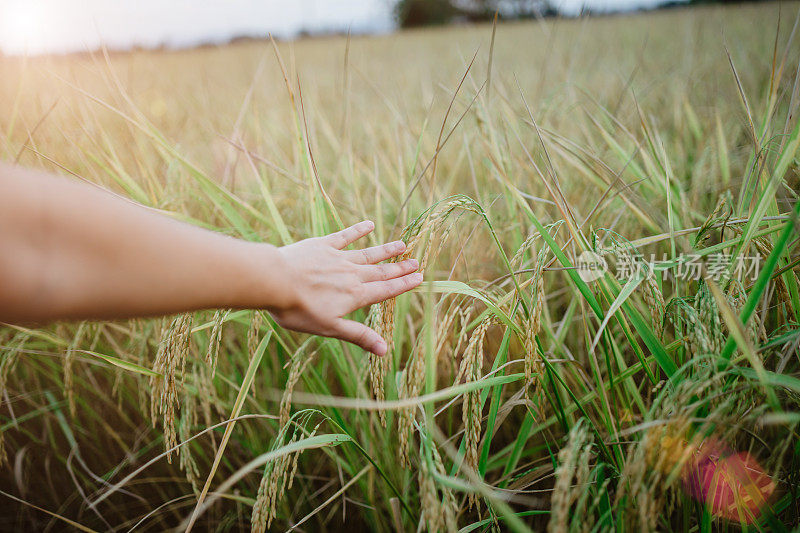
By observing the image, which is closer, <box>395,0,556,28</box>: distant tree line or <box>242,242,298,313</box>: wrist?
<box>242,242,298,313</box>: wrist

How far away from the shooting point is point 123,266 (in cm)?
54

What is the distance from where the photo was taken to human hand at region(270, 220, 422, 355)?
2.41 ft

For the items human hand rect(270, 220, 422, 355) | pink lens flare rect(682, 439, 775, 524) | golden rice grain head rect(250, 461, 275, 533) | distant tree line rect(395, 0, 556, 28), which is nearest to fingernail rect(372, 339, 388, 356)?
human hand rect(270, 220, 422, 355)

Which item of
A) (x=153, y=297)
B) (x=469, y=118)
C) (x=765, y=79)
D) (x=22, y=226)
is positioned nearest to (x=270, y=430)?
(x=153, y=297)

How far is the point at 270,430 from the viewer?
3.72 feet

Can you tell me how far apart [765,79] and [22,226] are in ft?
11.5

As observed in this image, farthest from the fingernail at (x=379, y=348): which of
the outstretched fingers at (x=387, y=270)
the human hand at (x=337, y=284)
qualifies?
the outstretched fingers at (x=387, y=270)

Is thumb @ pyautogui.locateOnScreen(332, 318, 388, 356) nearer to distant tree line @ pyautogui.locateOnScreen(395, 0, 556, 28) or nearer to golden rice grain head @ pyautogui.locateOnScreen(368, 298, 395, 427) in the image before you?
golden rice grain head @ pyautogui.locateOnScreen(368, 298, 395, 427)

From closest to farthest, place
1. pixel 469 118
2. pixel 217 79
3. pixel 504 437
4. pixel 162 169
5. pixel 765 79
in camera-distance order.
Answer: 1. pixel 504 437
2. pixel 162 169
3. pixel 469 118
4. pixel 765 79
5. pixel 217 79

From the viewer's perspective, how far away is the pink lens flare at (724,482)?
2.08 ft

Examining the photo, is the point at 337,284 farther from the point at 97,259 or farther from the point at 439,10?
the point at 439,10

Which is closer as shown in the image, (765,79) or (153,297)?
(153,297)

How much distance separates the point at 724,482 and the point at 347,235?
74cm

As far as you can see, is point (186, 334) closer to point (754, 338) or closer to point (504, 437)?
point (504, 437)
